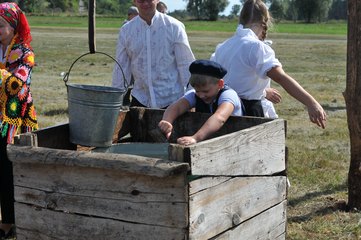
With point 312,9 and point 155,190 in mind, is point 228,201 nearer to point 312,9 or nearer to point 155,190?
point 155,190

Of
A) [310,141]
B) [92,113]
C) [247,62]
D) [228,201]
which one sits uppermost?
[247,62]

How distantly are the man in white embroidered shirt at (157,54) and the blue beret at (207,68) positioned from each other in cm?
116

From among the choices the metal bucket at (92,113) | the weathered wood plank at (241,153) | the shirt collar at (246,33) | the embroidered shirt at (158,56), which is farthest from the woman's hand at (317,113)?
the embroidered shirt at (158,56)

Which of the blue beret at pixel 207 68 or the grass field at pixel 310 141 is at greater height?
the blue beret at pixel 207 68

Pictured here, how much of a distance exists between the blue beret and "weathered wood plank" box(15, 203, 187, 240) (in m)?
1.15

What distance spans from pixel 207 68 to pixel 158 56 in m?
1.25

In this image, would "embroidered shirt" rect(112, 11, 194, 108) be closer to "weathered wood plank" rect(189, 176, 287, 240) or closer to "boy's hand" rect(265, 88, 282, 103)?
"boy's hand" rect(265, 88, 282, 103)

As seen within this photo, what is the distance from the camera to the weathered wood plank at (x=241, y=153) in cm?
317

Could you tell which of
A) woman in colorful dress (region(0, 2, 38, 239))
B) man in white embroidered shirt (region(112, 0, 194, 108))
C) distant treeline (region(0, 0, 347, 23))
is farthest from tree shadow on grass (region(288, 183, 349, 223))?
distant treeline (region(0, 0, 347, 23))

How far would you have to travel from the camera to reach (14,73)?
193 inches

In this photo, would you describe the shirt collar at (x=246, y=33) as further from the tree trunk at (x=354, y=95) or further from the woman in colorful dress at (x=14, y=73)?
the woman in colorful dress at (x=14, y=73)

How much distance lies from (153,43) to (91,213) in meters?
2.12

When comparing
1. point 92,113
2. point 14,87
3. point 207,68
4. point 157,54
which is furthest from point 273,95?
point 14,87

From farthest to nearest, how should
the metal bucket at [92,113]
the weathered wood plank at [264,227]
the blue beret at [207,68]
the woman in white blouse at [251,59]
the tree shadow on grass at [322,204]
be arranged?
the tree shadow on grass at [322,204] → the woman in white blouse at [251,59] → the blue beret at [207,68] → the metal bucket at [92,113] → the weathered wood plank at [264,227]
